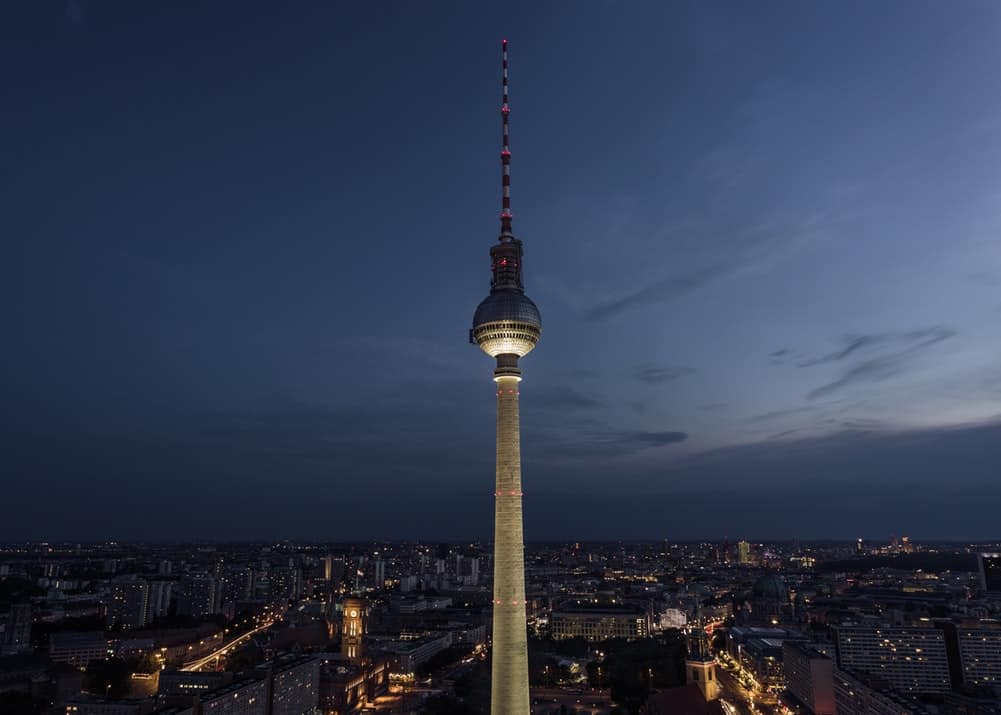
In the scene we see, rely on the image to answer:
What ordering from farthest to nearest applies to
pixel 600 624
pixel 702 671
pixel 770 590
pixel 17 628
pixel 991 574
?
pixel 770 590 → pixel 991 574 → pixel 600 624 → pixel 17 628 → pixel 702 671

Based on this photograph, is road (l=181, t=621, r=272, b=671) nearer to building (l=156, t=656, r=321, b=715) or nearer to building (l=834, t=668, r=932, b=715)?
building (l=156, t=656, r=321, b=715)

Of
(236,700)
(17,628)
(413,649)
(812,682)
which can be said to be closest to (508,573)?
(236,700)

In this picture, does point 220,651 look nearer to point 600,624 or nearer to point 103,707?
point 103,707

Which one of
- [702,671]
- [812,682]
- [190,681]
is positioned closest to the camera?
[812,682]

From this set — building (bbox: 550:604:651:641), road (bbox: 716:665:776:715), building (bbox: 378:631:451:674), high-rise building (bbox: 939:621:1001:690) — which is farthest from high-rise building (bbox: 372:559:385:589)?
high-rise building (bbox: 939:621:1001:690)

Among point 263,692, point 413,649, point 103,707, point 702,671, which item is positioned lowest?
point 413,649

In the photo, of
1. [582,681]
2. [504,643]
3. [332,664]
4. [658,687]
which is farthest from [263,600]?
[504,643]
